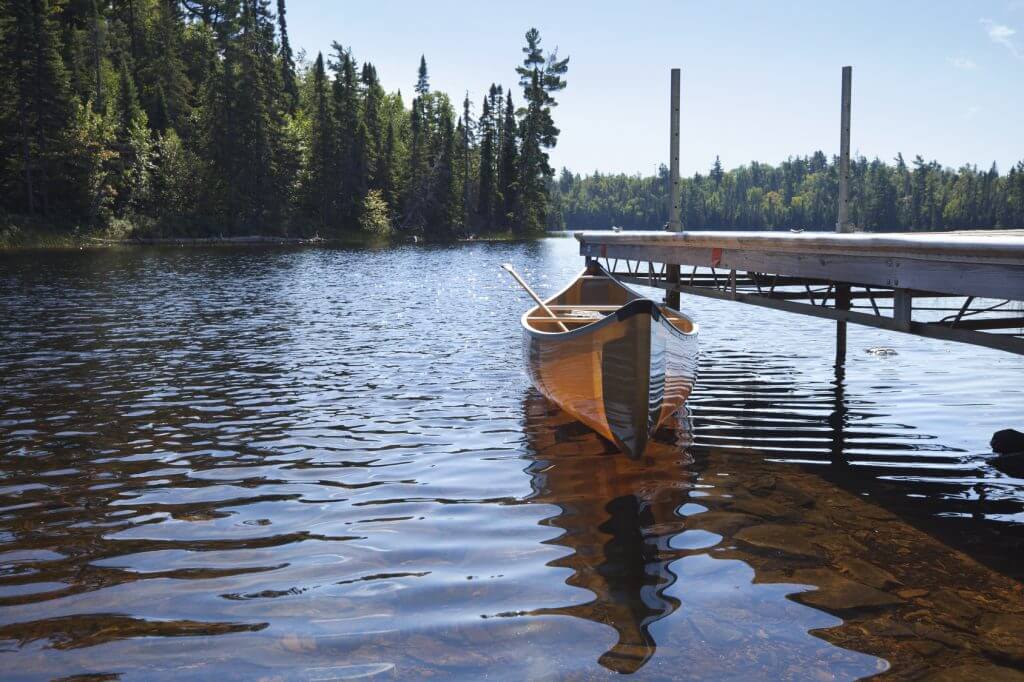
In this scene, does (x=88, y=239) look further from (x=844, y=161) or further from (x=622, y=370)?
(x=622, y=370)

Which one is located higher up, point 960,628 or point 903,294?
point 903,294

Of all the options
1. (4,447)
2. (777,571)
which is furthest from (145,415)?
(777,571)

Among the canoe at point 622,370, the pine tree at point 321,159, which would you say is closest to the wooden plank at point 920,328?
the canoe at point 622,370

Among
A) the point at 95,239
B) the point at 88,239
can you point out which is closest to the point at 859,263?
the point at 88,239

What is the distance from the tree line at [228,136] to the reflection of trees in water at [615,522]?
64681 millimetres

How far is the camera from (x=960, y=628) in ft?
15.3

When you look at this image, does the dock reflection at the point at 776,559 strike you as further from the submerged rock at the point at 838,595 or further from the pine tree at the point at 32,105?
the pine tree at the point at 32,105

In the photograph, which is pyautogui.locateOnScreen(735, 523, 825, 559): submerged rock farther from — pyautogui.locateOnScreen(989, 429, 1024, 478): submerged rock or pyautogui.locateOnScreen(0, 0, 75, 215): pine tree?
pyautogui.locateOnScreen(0, 0, 75, 215): pine tree

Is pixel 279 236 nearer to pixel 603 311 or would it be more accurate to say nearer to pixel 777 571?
pixel 603 311

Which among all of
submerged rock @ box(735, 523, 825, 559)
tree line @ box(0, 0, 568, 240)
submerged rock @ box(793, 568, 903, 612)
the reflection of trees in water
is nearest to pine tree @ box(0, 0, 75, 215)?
tree line @ box(0, 0, 568, 240)

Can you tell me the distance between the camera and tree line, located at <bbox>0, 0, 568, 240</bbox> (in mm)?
63031

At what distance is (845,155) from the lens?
48.9 ft

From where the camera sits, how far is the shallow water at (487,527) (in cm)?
436

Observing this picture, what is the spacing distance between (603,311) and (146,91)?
286ft
